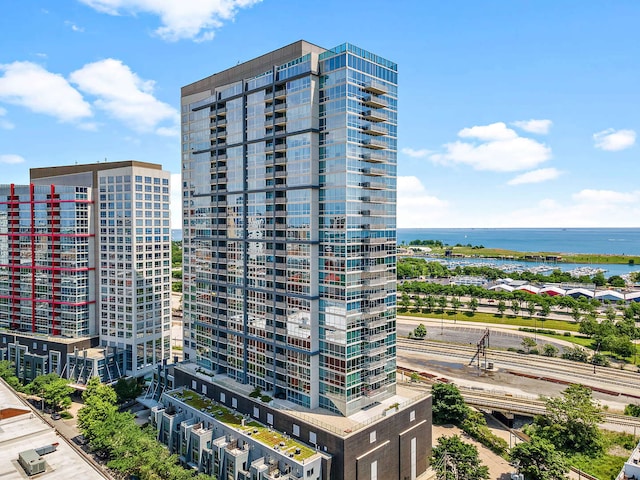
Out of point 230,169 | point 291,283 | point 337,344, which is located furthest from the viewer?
point 230,169

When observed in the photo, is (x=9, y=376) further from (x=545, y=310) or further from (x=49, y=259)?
(x=545, y=310)

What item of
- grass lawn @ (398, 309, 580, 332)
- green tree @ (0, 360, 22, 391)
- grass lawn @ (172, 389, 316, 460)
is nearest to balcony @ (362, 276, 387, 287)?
grass lawn @ (172, 389, 316, 460)

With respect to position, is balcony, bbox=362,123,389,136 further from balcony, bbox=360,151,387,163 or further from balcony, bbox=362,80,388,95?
balcony, bbox=362,80,388,95

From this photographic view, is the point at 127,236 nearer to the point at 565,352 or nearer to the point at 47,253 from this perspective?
the point at 47,253

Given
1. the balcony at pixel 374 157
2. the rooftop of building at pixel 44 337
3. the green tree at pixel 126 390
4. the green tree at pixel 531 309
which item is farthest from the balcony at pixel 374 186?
the green tree at pixel 531 309

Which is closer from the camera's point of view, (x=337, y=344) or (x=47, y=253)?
(x=337, y=344)

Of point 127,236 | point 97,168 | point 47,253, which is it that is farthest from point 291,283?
point 47,253

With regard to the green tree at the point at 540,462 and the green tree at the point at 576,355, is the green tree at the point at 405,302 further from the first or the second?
the green tree at the point at 540,462
